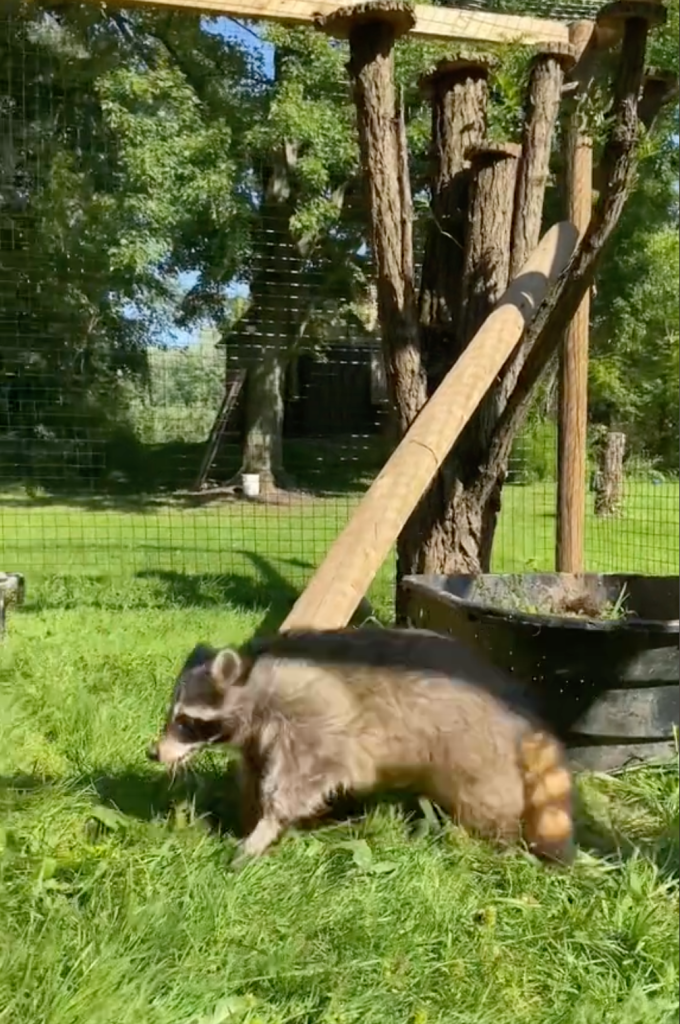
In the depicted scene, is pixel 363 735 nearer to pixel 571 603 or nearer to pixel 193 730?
pixel 193 730

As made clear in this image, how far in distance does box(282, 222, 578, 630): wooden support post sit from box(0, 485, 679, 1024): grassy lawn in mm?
603

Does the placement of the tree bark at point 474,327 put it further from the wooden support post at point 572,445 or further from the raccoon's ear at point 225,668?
the raccoon's ear at point 225,668

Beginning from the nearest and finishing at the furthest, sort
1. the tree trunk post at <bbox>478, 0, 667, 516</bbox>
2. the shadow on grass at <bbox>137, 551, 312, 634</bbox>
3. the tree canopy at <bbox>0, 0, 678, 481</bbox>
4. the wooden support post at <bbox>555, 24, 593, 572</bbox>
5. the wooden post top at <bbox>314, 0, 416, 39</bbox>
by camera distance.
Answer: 1. the tree trunk post at <bbox>478, 0, 667, 516</bbox>
2. the wooden post top at <bbox>314, 0, 416, 39</bbox>
3. the wooden support post at <bbox>555, 24, 593, 572</bbox>
4. the shadow on grass at <bbox>137, 551, 312, 634</bbox>
5. the tree canopy at <bbox>0, 0, 678, 481</bbox>

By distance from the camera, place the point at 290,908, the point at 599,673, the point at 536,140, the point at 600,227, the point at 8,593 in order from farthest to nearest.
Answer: the point at 8,593 < the point at 536,140 < the point at 600,227 < the point at 599,673 < the point at 290,908

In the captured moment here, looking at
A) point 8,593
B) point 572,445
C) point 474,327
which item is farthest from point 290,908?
point 572,445

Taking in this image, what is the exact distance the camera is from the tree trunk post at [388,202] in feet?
14.8

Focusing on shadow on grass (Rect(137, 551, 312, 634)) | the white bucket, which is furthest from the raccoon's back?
the white bucket

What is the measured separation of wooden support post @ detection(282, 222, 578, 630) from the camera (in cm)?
327

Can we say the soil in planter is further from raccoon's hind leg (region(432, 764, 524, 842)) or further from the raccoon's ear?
the raccoon's ear

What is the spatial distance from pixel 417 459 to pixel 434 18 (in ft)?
7.61

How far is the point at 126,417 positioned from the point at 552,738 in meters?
7.20

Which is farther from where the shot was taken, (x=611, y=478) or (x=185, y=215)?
(x=185, y=215)

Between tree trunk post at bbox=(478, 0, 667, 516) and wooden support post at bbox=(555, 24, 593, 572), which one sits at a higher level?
tree trunk post at bbox=(478, 0, 667, 516)

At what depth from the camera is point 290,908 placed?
7.75 ft
